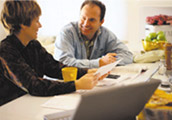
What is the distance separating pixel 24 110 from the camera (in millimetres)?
1033

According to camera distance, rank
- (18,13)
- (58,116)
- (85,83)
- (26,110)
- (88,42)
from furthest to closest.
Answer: (88,42), (18,13), (85,83), (26,110), (58,116)

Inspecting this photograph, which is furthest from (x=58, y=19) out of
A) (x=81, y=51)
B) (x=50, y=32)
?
(x=81, y=51)

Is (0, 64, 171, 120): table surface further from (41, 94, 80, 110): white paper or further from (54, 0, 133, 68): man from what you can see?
(54, 0, 133, 68): man

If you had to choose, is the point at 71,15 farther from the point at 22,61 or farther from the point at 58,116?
the point at 58,116

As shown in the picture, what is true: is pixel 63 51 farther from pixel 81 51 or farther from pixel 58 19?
pixel 58 19

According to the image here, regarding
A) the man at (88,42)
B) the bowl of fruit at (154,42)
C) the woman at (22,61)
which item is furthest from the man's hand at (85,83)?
the bowl of fruit at (154,42)

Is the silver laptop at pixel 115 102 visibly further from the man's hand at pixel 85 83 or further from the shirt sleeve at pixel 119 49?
the shirt sleeve at pixel 119 49

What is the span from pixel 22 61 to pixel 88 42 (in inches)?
34.3

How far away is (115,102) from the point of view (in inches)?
26.4

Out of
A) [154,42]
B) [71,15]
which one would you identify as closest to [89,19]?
[154,42]

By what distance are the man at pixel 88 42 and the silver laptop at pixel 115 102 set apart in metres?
0.95

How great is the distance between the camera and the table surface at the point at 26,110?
0.97 metres

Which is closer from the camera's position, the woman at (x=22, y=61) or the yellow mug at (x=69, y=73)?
the woman at (x=22, y=61)

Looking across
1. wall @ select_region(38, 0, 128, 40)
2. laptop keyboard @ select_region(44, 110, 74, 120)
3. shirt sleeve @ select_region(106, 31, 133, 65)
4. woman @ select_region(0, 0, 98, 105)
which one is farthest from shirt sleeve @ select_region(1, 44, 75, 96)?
wall @ select_region(38, 0, 128, 40)
